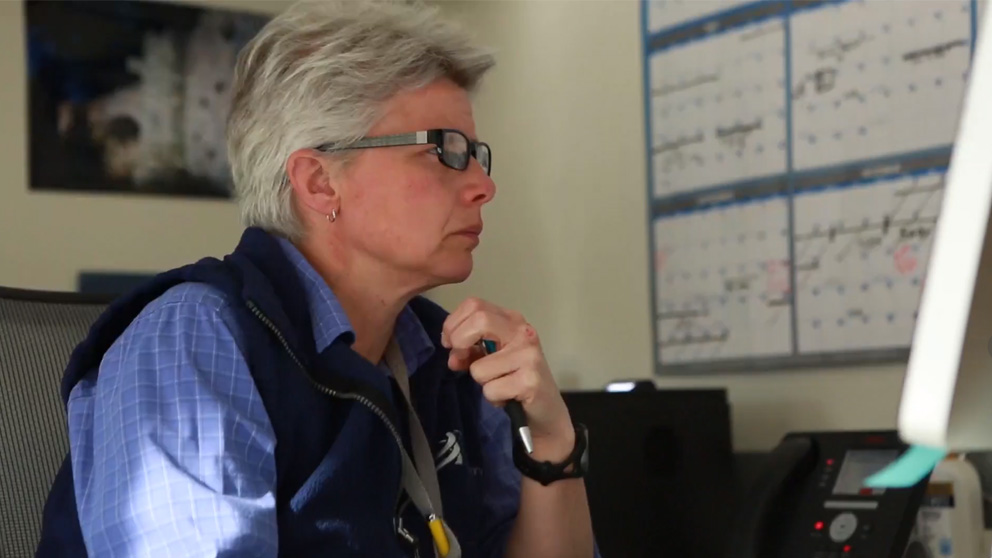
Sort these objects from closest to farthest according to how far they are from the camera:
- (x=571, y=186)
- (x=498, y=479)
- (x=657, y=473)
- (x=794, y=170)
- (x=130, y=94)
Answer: (x=498, y=479) < (x=657, y=473) < (x=794, y=170) < (x=130, y=94) < (x=571, y=186)

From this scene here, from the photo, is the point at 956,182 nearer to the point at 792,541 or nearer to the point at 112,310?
the point at 112,310

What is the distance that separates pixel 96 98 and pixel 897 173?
1.46 meters

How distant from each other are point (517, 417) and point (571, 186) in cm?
128

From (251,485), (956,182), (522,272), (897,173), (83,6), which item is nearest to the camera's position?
(956,182)

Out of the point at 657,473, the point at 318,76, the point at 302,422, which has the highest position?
the point at 318,76

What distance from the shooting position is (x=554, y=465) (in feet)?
4.53

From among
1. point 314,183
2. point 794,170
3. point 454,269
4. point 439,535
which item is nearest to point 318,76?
point 314,183

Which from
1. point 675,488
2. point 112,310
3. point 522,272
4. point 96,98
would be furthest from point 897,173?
point 96,98

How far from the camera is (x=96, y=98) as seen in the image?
2240 millimetres

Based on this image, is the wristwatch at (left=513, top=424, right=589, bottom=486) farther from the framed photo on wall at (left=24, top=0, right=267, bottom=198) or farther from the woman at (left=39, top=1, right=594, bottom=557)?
the framed photo on wall at (left=24, top=0, right=267, bottom=198)

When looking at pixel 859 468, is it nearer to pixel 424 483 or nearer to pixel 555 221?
pixel 424 483

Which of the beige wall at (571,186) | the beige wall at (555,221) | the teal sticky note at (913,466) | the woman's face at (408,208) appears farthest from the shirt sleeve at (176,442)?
the beige wall at (571,186)

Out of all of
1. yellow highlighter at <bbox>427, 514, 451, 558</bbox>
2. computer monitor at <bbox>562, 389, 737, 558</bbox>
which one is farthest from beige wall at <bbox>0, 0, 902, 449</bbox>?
yellow highlighter at <bbox>427, 514, 451, 558</bbox>

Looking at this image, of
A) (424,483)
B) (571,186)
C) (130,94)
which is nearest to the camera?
(424,483)
